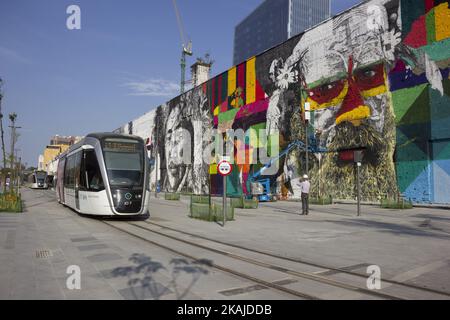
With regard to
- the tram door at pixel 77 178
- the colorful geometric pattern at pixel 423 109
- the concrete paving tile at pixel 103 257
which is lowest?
the concrete paving tile at pixel 103 257

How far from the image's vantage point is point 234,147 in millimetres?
40844

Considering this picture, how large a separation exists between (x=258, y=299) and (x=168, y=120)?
5501 cm

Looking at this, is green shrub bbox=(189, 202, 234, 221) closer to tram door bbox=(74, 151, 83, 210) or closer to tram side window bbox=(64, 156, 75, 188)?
tram door bbox=(74, 151, 83, 210)

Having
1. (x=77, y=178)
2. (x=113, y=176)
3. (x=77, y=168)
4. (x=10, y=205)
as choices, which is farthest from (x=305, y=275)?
(x=10, y=205)

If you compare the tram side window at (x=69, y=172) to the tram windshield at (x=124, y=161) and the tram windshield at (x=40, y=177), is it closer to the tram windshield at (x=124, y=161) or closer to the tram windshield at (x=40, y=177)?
the tram windshield at (x=124, y=161)

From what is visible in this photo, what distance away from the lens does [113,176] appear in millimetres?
13641

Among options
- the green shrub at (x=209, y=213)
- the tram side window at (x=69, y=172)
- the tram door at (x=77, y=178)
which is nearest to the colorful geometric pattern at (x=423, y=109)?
the green shrub at (x=209, y=213)

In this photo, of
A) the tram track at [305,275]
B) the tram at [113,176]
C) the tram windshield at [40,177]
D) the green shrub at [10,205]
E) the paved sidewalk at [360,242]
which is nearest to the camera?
the tram track at [305,275]

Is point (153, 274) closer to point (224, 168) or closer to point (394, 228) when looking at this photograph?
point (224, 168)

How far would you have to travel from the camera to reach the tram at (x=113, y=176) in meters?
13.6

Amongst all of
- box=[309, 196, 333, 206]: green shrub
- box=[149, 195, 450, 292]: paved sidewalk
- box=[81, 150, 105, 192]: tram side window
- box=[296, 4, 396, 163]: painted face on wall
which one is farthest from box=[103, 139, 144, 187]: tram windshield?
box=[296, 4, 396, 163]: painted face on wall

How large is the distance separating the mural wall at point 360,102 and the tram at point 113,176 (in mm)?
16596
